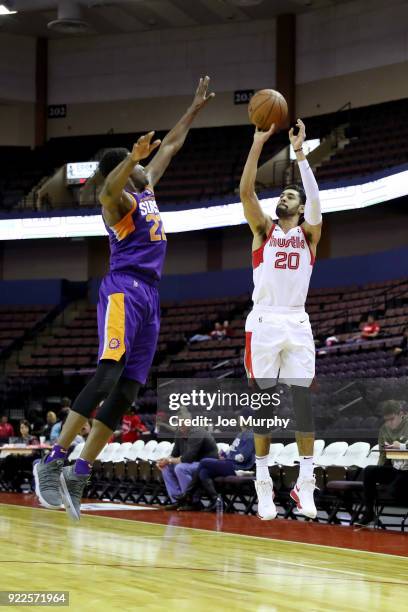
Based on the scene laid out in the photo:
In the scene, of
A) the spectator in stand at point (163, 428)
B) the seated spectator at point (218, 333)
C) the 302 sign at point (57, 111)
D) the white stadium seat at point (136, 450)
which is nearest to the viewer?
the spectator in stand at point (163, 428)

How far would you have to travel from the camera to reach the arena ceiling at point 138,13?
89.1 feet

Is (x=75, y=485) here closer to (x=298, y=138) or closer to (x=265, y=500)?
(x=265, y=500)

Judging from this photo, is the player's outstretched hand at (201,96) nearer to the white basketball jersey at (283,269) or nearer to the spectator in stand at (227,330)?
the white basketball jersey at (283,269)

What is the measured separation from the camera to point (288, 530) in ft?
31.3

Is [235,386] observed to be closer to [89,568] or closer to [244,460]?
[244,460]

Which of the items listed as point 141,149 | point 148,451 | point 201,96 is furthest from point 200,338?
point 141,149

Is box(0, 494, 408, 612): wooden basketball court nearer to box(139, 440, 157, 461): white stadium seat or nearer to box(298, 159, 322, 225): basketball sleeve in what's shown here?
box(298, 159, 322, 225): basketball sleeve

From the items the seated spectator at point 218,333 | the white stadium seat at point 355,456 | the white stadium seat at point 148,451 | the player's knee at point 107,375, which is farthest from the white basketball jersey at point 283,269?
the seated spectator at point 218,333

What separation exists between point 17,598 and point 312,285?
24.4m

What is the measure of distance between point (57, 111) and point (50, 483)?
94.6 ft

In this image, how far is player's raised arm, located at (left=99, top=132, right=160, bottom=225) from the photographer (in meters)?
4.89

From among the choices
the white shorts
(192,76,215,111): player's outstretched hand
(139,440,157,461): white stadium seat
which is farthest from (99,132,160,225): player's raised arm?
(139,440,157,461): white stadium seat

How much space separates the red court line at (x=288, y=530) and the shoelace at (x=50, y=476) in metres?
3.36

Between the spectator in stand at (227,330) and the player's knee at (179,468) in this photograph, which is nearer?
the player's knee at (179,468)
